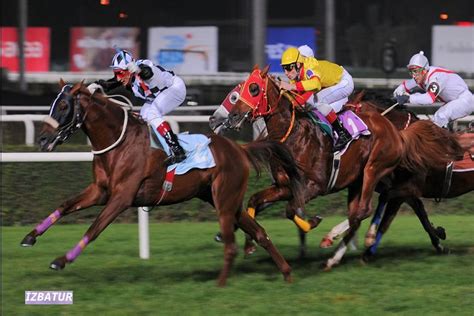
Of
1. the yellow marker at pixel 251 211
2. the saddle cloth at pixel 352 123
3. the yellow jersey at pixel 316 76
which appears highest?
the yellow jersey at pixel 316 76

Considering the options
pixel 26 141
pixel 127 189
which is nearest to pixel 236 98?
pixel 127 189

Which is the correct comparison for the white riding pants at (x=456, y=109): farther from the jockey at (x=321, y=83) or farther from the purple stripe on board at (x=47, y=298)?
the purple stripe on board at (x=47, y=298)

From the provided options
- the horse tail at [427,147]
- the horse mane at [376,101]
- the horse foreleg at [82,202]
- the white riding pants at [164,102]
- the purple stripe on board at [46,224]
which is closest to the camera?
the purple stripe on board at [46,224]

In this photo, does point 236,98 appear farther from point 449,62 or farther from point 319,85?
point 449,62

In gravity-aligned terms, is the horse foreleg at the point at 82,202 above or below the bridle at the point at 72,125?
below

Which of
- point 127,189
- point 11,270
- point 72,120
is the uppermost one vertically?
point 72,120

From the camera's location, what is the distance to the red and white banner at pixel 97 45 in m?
16.0

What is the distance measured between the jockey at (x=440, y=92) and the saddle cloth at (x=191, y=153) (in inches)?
76.1

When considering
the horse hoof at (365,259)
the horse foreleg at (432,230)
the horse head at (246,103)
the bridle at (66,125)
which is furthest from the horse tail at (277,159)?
the horse foreleg at (432,230)

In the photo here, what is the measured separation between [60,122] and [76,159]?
160cm

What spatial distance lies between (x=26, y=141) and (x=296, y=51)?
513 cm

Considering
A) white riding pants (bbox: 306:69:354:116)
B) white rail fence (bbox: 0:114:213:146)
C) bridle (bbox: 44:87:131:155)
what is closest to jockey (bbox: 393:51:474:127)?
white riding pants (bbox: 306:69:354:116)

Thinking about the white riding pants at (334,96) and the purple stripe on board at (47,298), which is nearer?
the purple stripe on board at (47,298)

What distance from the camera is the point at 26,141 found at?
1134 centimetres
